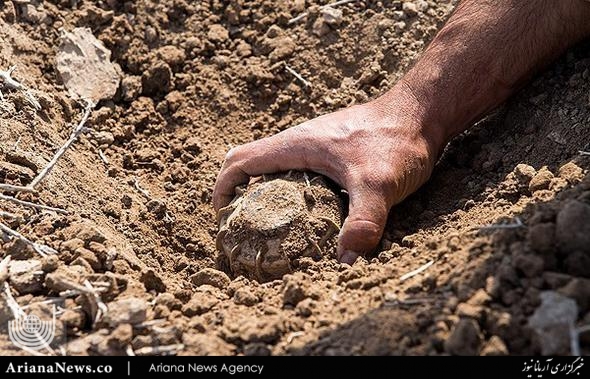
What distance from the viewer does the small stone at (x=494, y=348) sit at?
67.1 inches

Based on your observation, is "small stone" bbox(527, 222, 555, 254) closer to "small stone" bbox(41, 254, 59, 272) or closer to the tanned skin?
the tanned skin

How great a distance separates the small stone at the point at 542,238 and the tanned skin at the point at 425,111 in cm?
75

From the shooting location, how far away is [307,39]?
3.54 m

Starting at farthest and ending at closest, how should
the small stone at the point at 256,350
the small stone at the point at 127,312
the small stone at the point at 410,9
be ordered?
the small stone at the point at 410,9 → the small stone at the point at 127,312 → the small stone at the point at 256,350

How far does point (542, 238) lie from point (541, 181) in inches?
24.3

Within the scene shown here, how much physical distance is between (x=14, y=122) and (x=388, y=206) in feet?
4.56

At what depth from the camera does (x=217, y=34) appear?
361cm

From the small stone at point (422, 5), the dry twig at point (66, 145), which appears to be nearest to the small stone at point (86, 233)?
the dry twig at point (66, 145)

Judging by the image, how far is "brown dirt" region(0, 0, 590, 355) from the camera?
188 cm

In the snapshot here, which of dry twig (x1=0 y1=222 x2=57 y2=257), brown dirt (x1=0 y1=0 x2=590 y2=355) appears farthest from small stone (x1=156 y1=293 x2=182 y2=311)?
dry twig (x1=0 y1=222 x2=57 y2=257)

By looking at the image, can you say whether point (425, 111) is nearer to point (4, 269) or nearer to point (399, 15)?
point (399, 15)

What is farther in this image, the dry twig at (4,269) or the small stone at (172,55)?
the small stone at (172,55)

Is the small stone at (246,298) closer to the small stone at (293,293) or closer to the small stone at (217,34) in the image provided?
the small stone at (293,293)
